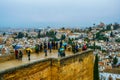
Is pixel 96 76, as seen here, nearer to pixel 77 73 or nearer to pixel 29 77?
pixel 77 73

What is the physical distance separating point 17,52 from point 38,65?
2.24m

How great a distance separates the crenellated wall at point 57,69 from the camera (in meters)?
8.08

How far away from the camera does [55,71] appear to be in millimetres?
9672

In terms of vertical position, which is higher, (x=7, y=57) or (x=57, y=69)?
(x=7, y=57)

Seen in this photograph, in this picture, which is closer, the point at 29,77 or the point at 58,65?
the point at 29,77

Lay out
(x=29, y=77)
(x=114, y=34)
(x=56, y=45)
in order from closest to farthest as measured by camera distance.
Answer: (x=29, y=77), (x=56, y=45), (x=114, y=34)

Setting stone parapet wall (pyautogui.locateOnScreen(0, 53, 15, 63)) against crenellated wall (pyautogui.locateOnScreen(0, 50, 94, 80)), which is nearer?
Result: crenellated wall (pyautogui.locateOnScreen(0, 50, 94, 80))

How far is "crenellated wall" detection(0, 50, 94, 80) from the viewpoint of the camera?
808cm

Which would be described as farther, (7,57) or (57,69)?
(7,57)

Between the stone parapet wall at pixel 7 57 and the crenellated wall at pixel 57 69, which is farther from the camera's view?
the stone parapet wall at pixel 7 57

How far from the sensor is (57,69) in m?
9.63

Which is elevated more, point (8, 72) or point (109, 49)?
point (8, 72)

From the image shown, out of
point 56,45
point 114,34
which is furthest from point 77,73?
point 114,34

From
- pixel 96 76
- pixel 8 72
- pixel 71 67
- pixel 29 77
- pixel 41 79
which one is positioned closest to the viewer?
pixel 8 72
